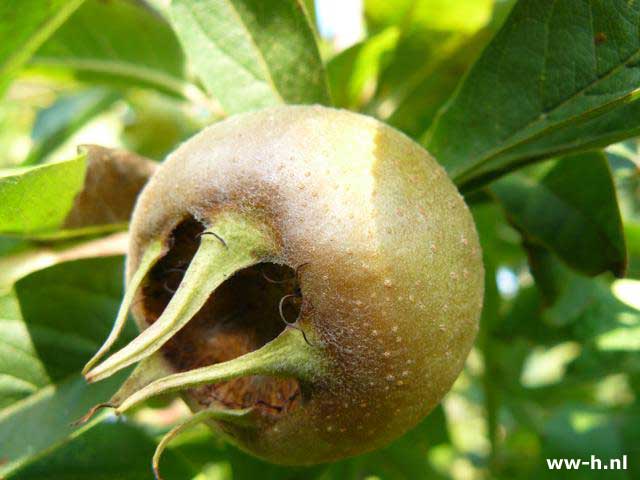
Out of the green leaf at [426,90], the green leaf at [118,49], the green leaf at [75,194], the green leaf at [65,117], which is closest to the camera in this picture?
the green leaf at [75,194]

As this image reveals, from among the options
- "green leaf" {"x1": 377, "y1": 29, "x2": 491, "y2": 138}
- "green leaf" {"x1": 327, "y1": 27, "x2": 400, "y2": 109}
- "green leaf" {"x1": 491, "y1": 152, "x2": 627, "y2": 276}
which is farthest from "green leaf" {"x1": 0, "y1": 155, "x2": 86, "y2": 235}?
"green leaf" {"x1": 491, "y1": 152, "x2": 627, "y2": 276}

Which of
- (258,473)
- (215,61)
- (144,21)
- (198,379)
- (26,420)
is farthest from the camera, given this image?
(144,21)

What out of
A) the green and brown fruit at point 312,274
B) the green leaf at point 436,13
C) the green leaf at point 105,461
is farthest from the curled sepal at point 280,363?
the green leaf at point 436,13

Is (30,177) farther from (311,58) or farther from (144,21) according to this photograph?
(144,21)

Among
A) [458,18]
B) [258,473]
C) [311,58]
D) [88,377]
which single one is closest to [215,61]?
[311,58]

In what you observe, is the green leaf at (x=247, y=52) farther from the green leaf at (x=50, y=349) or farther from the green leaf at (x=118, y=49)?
the green leaf at (x=118, y=49)

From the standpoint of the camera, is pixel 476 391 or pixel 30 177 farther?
pixel 476 391
